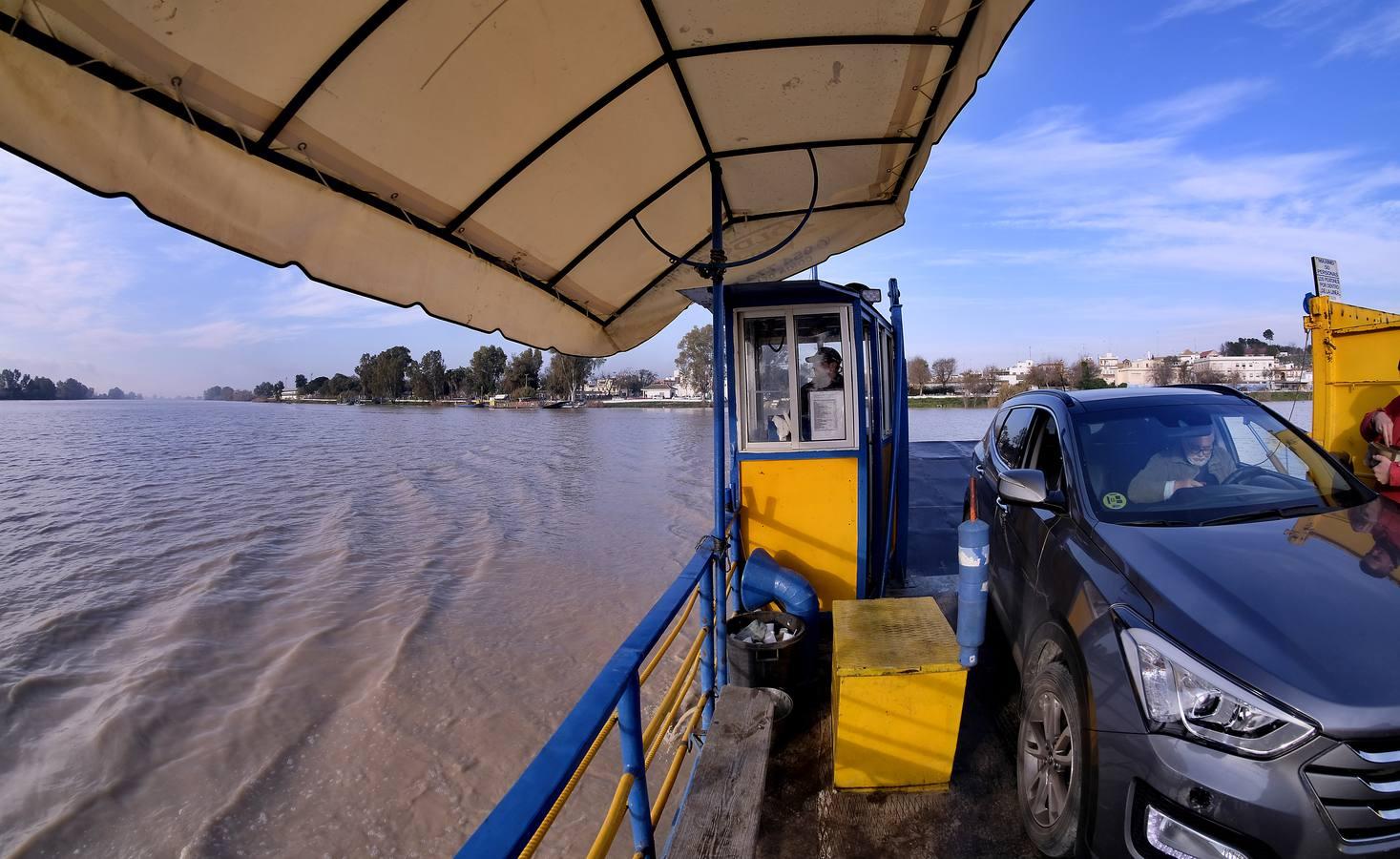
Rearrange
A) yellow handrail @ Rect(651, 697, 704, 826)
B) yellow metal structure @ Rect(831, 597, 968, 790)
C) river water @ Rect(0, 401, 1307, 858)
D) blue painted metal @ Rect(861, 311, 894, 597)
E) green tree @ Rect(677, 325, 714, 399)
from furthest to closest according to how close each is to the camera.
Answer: green tree @ Rect(677, 325, 714, 399) → river water @ Rect(0, 401, 1307, 858) → blue painted metal @ Rect(861, 311, 894, 597) → yellow metal structure @ Rect(831, 597, 968, 790) → yellow handrail @ Rect(651, 697, 704, 826)

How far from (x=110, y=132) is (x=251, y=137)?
0.45 m

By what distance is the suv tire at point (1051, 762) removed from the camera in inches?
93.9

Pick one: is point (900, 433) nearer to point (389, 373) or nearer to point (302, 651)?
point (302, 651)

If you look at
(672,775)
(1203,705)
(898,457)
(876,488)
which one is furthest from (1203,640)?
(898,457)

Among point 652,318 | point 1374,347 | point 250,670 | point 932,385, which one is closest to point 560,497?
point 250,670

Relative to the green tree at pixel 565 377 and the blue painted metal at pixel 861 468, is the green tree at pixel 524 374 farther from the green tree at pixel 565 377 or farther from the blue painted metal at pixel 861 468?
the blue painted metal at pixel 861 468

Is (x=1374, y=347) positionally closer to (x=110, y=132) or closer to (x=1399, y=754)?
(x=1399, y=754)

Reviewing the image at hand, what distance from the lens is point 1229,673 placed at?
1.93 m

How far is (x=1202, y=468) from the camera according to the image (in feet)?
10.7

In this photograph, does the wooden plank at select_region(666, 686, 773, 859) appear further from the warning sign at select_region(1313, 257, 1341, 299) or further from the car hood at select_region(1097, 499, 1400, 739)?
the warning sign at select_region(1313, 257, 1341, 299)

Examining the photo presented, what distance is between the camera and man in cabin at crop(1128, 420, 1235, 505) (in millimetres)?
3096

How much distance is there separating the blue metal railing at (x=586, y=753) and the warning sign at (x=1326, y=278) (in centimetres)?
783

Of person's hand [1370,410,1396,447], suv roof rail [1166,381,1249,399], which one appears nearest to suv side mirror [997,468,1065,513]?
suv roof rail [1166,381,1249,399]

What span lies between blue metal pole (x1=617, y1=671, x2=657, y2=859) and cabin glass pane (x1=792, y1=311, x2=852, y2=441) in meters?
3.15
